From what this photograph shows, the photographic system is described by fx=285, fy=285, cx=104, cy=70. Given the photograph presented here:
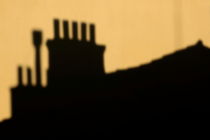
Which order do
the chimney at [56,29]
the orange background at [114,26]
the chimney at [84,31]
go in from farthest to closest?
the chimney at [84,31] < the chimney at [56,29] < the orange background at [114,26]

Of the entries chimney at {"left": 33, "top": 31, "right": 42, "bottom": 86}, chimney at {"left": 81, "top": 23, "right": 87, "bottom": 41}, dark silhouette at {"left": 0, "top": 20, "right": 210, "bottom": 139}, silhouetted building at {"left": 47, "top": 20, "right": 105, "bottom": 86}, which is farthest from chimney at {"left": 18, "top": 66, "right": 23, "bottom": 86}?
chimney at {"left": 81, "top": 23, "right": 87, "bottom": 41}

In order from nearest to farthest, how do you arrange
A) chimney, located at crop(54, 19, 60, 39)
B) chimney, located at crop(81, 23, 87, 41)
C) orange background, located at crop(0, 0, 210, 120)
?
orange background, located at crop(0, 0, 210, 120)
chimney, located at crop(54, 19, 60, 39)
chimney, located at crop(81, 23, 87, 41)

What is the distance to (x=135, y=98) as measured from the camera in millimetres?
4012

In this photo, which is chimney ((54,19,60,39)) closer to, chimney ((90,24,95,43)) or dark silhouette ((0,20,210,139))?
dark silhouette ((0,20,210,139))

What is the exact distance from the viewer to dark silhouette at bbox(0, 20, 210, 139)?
3.61 meters

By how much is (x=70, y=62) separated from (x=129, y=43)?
0.91 metres

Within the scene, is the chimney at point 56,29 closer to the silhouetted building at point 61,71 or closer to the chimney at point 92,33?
the silhouetted building at point 61,71

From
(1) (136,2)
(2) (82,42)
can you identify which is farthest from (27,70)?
(1) (136,2)

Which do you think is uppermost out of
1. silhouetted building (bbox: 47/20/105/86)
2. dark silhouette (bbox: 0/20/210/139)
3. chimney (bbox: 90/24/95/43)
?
chimney (bbox: 90/24/95/43)

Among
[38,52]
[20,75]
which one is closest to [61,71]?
[38,52]

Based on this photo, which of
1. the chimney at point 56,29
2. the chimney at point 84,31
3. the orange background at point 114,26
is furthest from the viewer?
the chimney at point 84,31

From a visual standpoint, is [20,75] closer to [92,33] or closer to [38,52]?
[38,52]

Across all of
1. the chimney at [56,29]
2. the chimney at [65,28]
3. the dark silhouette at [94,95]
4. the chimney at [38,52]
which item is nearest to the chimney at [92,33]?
the dark silhouette at [94,95]

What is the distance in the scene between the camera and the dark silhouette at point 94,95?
3.61m
